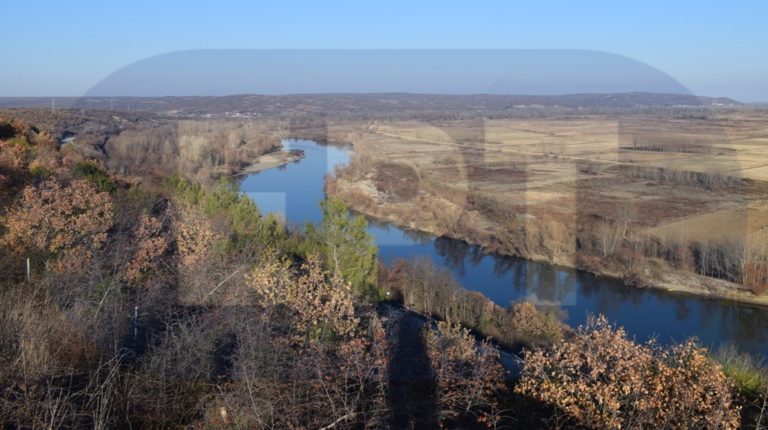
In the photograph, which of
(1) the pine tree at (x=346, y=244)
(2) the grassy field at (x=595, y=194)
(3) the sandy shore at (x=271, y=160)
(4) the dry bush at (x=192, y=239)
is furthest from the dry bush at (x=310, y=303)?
(3) the sandy shore at (x=271, y=160)

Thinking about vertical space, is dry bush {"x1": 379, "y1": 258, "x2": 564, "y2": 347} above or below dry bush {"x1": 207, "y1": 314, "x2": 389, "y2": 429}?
below

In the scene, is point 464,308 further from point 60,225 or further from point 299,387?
point 299,387

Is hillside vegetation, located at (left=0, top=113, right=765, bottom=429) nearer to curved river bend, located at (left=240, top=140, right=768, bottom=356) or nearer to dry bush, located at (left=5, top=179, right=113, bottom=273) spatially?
dry bush, located at (left=5, top=179, right=113, bottom=273)

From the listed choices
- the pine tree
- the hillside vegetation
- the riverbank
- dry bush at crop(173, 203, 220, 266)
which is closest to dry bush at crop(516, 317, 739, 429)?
the hillside vegetation

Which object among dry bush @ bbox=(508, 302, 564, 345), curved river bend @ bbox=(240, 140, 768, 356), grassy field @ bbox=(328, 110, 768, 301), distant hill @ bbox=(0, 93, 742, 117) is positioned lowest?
curved river bend @ bbox=(240, 140, 768, 356)

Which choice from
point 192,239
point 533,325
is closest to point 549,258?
point 533,325

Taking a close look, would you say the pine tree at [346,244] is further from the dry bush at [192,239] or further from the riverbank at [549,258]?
the riverbank at [549,258]

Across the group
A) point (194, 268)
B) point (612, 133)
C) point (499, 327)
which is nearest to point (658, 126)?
point (612, 133)
